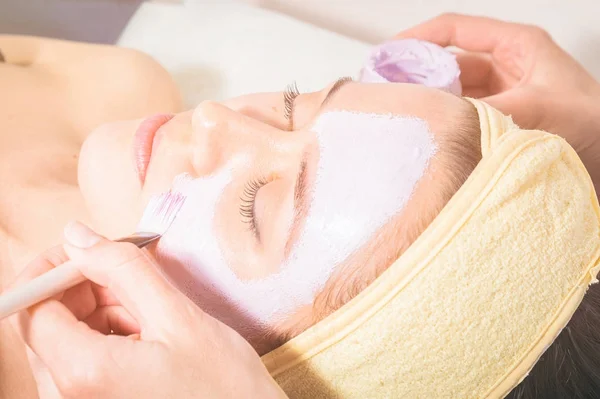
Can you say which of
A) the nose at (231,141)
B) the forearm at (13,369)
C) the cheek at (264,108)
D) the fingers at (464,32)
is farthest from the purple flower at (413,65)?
the forearm at (13,369)

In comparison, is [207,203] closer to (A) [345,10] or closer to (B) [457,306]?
(B) [457,306]

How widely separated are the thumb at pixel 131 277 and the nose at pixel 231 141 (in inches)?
7.6

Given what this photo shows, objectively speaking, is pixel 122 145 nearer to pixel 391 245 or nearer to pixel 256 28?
pixel 391 245

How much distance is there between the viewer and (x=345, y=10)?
1567 millimetres

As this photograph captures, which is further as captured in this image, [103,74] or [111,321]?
[103,74]

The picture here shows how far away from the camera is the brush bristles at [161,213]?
68cm

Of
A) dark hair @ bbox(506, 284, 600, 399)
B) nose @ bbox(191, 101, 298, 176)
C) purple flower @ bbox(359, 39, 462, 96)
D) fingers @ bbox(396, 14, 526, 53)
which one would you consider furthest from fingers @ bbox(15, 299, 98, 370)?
fingers @ bbox(396, 14, 526, 53)

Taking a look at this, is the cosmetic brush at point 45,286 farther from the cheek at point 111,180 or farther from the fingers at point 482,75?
the fingers at point 482,75

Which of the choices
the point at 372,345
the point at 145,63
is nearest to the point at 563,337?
the point at 372,345

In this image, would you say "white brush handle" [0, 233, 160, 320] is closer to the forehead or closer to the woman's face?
the woman's face

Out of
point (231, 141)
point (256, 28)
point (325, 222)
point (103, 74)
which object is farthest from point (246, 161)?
point (256, 28)

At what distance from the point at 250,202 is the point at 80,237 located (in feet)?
0.65

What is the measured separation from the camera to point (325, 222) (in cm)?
60

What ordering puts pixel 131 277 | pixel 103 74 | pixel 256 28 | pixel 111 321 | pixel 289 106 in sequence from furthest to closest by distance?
pixel 256 28, pixel 103 74, pixel 289 106, pixel 111 321, pixel 131 277
